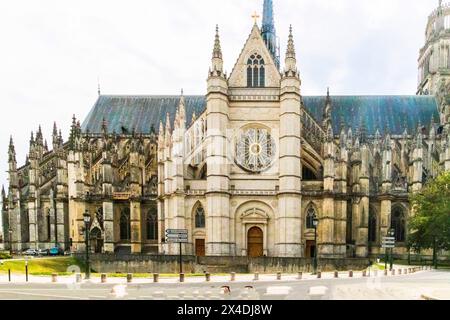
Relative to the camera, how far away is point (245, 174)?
35188mm

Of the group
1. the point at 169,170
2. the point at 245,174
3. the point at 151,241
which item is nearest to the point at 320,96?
the point at 245,174

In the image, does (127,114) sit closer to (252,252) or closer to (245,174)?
(245,174)

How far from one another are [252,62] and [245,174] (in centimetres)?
1090

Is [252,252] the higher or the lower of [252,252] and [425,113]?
the lower

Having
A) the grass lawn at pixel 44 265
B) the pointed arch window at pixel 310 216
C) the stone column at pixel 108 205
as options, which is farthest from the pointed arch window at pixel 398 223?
the grass lawn at pixel 44 265

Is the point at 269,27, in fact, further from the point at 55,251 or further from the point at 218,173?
the point at 55,251

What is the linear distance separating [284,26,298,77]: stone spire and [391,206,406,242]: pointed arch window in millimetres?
18005

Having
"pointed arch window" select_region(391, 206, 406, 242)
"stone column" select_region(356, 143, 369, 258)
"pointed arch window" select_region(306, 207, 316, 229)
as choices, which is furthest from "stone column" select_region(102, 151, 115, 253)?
"pointed arch window" select_region(391, 206, 406, 242)

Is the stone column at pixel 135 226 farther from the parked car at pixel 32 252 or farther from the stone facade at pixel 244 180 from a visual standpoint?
the parked car at pixel 32 252

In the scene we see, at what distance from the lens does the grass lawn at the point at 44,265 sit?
2747cm

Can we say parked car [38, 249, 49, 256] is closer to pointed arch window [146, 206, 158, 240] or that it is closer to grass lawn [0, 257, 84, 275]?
grass lawn [0, 257, 84, 275]

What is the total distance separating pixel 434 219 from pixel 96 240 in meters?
32.5

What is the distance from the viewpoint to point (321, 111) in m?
47.7

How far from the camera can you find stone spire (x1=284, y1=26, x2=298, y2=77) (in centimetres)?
3456
